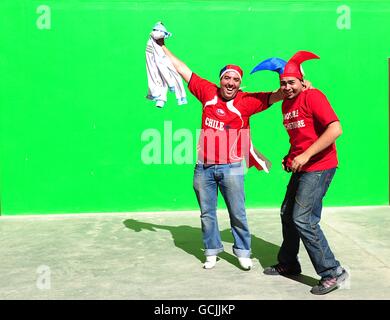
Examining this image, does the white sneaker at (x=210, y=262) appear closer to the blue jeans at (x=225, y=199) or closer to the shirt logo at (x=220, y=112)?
the blue jeans at (x=225, y=199)

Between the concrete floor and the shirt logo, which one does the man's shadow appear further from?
the shirt logo

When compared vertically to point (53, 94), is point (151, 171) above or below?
below

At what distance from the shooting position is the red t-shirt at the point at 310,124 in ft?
11.9

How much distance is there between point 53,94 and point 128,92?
94 centimetres

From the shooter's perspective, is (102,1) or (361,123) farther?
(361,123)

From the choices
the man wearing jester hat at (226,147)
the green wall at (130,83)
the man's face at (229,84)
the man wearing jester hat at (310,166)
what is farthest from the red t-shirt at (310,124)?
the green wall at (130,83)

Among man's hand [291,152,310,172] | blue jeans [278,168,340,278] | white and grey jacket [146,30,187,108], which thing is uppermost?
white and grey jacket [146,30,187,108]

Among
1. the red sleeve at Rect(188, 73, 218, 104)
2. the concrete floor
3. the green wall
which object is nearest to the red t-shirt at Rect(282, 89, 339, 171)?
the red sleeve at Rect(188, 73, 218, 104)

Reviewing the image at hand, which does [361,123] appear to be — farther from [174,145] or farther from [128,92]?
[128,92]

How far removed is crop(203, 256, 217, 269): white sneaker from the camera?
4.33 metres

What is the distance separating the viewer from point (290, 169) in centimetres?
377

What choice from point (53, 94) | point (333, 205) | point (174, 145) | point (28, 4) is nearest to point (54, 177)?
point (53, 94)

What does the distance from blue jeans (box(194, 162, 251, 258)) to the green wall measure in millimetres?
2280

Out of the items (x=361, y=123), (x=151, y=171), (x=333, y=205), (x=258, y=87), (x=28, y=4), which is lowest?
(x=333, y=205)
